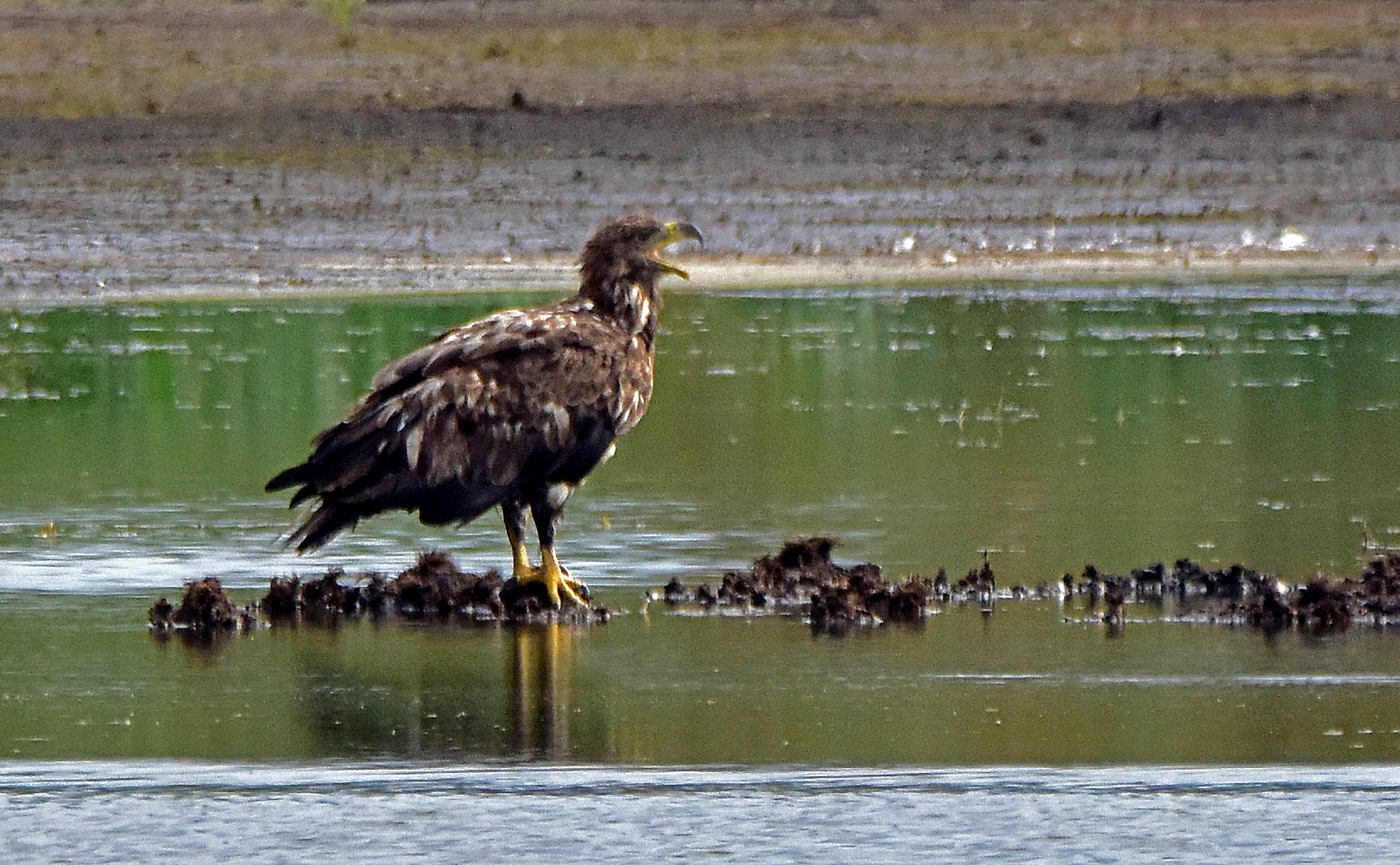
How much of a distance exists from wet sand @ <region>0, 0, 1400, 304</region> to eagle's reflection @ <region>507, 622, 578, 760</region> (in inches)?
451

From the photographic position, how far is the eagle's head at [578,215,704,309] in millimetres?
9945

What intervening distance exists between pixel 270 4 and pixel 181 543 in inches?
1306

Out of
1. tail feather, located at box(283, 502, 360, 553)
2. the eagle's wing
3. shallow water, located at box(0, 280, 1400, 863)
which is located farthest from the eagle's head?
tail feather, located at box(283, 502, 360, 553)

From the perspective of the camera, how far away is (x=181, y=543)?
1071 centimetres

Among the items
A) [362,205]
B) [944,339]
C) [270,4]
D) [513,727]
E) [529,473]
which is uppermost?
[270,4]

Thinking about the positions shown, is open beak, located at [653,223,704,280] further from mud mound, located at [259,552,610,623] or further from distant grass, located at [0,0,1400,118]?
distant grass, located at [0,0,1400,118]

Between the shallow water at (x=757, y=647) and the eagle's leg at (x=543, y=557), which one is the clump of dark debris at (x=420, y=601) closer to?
the eagle's leg at (x=543, y=557)

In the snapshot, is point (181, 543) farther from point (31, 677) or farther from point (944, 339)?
point (944, 339)

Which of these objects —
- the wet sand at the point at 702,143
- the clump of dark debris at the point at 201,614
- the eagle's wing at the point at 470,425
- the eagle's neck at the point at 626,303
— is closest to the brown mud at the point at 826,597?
the clump of dark debris at the point at 201,614

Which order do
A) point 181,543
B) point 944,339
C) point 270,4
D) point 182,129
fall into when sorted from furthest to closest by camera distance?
point 270,4
point 182,129
point 944,339
point 181,543

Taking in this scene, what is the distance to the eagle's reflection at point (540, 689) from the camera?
736cm

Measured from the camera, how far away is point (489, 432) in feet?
30.8

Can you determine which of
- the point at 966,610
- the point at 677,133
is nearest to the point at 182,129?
the point at 677,133

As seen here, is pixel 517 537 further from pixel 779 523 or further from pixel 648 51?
pixel 648 51
